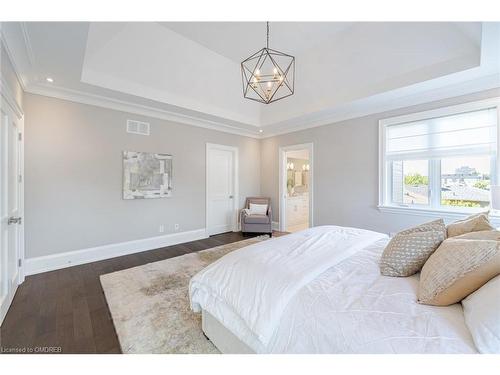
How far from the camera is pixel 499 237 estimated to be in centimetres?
112

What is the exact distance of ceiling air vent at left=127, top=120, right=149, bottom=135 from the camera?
3.69m

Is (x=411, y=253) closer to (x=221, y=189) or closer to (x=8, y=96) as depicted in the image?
(x=8, y=96)

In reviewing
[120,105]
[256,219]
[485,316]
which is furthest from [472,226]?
[120,105]

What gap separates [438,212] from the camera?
3.13m

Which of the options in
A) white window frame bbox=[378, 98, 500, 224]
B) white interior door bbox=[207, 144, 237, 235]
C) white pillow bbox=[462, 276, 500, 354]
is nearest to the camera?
white pillow bbox=[462, 276, 500, 354]

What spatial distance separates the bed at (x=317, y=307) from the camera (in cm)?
85

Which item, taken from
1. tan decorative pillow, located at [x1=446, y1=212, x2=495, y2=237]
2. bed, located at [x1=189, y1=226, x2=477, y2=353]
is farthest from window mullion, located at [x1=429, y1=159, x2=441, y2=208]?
bed, located at [x1=189, y1=226, x2=477, y2=353]

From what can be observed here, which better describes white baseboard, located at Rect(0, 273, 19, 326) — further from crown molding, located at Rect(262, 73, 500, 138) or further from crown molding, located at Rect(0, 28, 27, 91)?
crown molding, located at Rect(262, 73, 500, 138)

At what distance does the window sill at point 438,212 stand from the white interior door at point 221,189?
126 inches

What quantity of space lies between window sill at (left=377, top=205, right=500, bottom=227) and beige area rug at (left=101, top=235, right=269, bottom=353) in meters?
3.16

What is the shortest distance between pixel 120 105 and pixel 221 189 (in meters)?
2.62

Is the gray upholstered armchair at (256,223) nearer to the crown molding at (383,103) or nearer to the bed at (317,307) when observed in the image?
the crown molding at (383,103)
